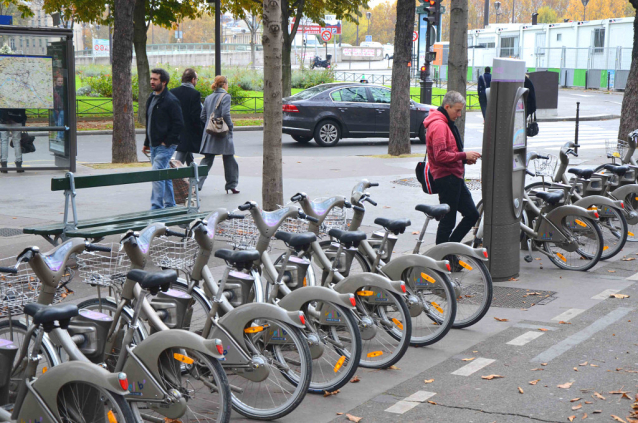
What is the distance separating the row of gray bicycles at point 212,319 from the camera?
3664 millimetres

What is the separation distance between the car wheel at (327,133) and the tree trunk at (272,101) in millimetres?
11287

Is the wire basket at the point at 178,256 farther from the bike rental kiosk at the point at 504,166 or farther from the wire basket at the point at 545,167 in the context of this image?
the wire basket at the point at 545,167

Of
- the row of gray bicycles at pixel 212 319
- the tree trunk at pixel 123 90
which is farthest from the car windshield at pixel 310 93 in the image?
the row of gray bicycles at pixel 212 319

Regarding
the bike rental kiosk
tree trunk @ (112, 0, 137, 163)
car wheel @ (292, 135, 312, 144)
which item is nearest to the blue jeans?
the bike rental kiosk

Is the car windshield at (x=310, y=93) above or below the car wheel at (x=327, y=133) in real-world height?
above

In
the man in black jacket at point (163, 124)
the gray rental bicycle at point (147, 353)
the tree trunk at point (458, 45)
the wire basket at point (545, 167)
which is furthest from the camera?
the tree trunk at point (458, 45)

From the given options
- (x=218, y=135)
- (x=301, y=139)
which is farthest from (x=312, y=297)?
(x=301, y=139)

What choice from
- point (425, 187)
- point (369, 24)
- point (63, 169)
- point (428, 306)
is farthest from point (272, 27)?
point (369, 24)

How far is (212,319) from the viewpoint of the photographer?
4457mm

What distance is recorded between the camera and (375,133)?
2053cm

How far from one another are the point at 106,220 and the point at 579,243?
4.79 metres

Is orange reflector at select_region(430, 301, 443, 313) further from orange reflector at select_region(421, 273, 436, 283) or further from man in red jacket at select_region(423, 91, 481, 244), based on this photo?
man in red jacket at select_region(423, 91, 481, 244)

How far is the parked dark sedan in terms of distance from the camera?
1964cm

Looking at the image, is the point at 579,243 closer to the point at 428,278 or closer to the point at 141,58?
the point at 428,278
